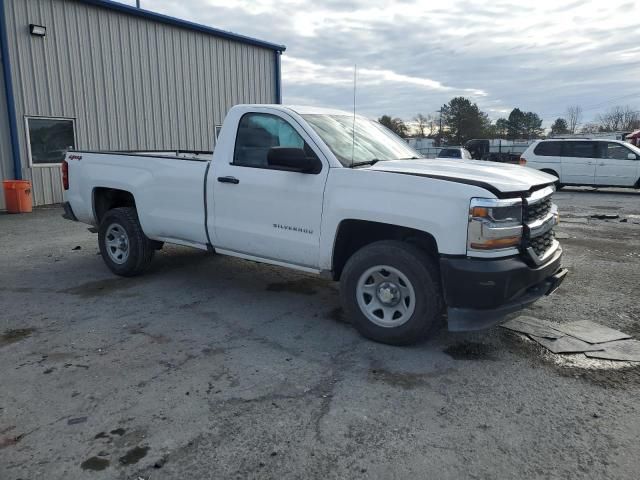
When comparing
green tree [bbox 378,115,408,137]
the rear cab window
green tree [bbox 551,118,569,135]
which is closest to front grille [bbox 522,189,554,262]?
the rear cab window

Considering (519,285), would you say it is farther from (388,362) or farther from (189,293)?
(189,293)

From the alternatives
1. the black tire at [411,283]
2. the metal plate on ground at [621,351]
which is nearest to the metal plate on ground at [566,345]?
the metal plate on ground at [621,351]

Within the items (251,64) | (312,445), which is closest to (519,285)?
(312,445)

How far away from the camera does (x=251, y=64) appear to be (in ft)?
59.1

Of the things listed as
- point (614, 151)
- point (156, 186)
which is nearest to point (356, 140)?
point (156, 186)

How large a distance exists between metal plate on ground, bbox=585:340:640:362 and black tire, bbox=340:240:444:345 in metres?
1.30

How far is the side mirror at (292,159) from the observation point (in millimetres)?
4242

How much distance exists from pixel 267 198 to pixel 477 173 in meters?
1.88

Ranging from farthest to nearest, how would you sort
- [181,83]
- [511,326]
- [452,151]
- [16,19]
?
[452,151] < [181,83] < [16,19] < [511,326]

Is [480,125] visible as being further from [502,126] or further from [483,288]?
[483,288]

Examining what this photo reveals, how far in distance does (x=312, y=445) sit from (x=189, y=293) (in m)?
3.22

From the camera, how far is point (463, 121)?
65.9 m

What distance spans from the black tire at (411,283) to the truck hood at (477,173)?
63 cm

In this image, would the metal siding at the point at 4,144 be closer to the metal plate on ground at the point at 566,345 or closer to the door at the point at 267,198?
the door at the point at 267,198
